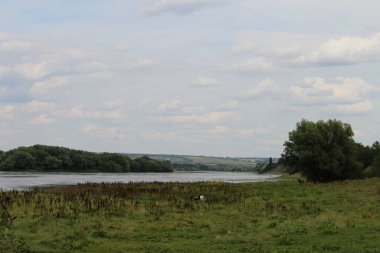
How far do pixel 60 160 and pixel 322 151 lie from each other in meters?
91.0

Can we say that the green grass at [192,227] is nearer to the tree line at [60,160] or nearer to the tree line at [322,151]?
the tree line at [322,151]

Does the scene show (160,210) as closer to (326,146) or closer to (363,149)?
(326,146)

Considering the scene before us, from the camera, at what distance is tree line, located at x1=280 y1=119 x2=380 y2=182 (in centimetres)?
6681

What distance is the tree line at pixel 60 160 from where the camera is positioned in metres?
139

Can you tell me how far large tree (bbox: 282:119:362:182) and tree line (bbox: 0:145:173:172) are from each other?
8726 cm

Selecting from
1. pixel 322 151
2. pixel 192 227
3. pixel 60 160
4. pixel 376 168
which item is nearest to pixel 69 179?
pixel 322 151

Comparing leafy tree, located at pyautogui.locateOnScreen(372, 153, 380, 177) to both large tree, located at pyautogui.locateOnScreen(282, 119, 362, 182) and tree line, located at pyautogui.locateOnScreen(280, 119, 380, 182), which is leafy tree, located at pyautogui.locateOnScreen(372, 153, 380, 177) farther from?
large tree, located at pyautogui.locateOnScreen(282, 119, 362, 182)

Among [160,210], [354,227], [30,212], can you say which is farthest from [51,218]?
[354,227]

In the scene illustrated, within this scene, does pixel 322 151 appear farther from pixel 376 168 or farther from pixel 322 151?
pixel 376 168

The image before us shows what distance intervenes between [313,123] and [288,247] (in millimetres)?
53107

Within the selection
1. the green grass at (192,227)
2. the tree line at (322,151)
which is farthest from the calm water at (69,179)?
the green grass at (192,227)

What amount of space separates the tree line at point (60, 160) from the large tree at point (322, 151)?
8726cm

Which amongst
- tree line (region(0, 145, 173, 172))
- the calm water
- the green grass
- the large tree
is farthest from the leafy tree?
tree line (region(0, 145, 173, 172))

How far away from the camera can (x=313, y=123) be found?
226 feet
